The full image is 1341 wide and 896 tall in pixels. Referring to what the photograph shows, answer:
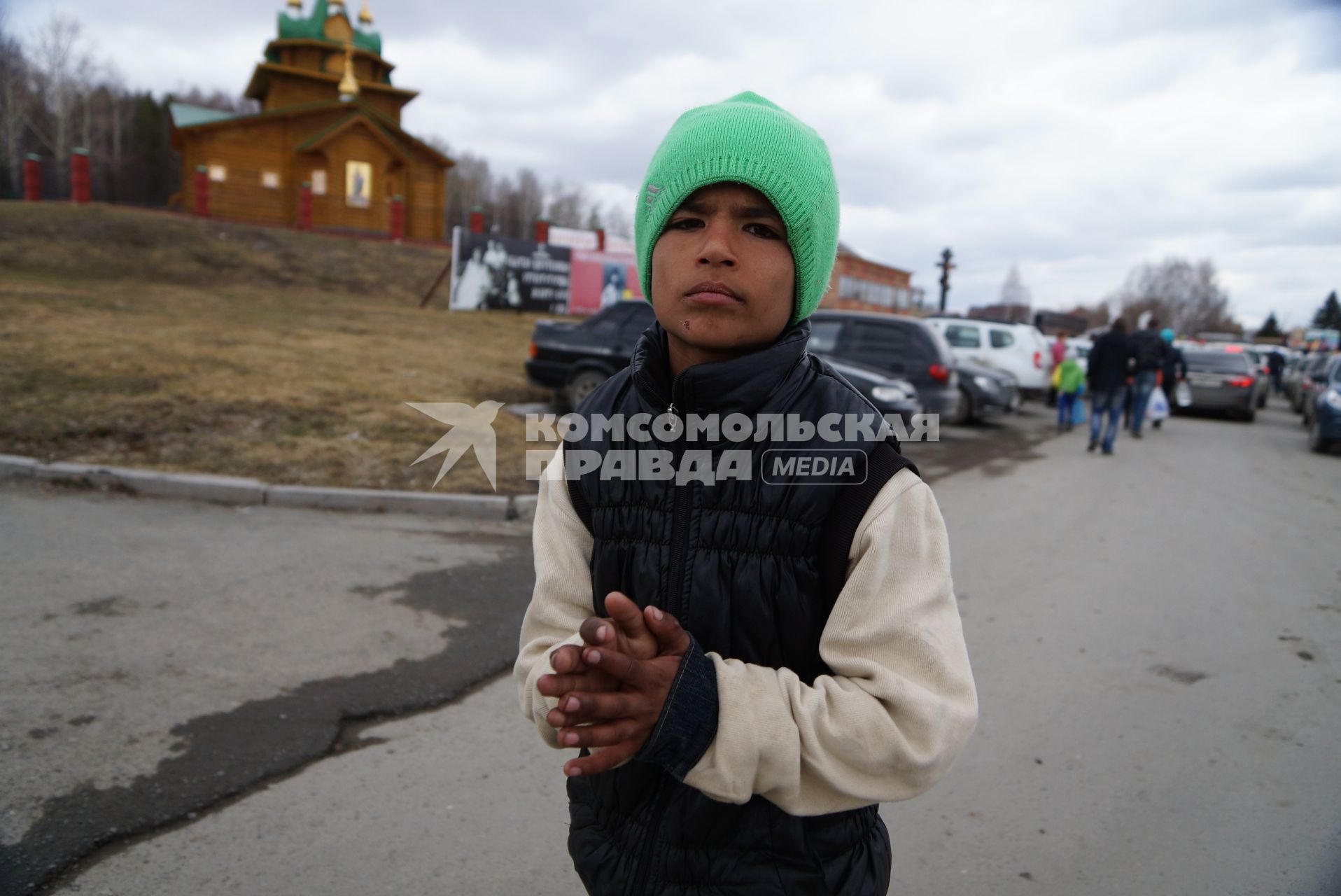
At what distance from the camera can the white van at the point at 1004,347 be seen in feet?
51.7

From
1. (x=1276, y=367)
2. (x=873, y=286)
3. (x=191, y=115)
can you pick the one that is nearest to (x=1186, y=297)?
(x=873, y=286)

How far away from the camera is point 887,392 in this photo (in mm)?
9695

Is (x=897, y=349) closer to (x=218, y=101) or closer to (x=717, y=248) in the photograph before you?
(x=717, y=248)

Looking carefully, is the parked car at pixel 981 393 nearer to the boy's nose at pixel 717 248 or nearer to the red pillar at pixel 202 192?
the boy's nose at pixel 717 248

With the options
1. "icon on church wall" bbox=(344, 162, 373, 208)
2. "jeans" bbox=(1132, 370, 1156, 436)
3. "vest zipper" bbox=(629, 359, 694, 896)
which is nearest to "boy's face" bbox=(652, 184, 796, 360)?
"vest zipper" bbox=(629, 359, 694, 896)

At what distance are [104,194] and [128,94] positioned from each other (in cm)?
1457

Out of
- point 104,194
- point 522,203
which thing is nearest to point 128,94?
point 104,194

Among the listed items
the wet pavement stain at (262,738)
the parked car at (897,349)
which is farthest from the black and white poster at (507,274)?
the wet pavement stain at (262,738)

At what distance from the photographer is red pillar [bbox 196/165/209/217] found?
27.9 m

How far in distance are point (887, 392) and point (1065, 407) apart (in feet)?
20.0

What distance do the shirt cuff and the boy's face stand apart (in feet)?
1.54

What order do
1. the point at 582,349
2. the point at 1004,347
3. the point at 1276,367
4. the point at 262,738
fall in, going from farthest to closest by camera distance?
the point at 1276,367
the point at 1004,347
the point at 582,349
the point at 262,738

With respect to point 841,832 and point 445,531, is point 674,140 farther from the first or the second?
point 445,531

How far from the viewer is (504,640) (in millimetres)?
4121
